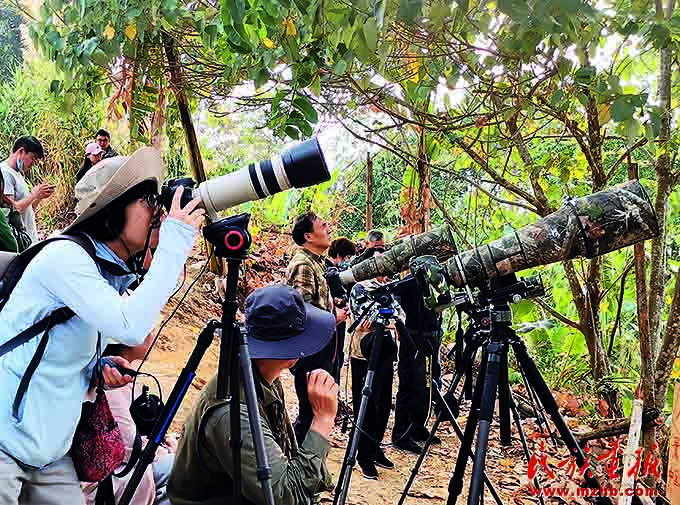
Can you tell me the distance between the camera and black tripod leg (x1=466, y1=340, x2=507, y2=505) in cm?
187

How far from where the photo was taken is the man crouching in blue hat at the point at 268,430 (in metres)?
1.51

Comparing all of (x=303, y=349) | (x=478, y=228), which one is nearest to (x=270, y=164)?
(x=303, y=349)

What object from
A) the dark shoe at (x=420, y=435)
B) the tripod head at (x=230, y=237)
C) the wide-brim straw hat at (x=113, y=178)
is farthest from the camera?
the dark shoe at (x=420, y=435)

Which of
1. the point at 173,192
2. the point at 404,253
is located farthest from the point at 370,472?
the point at 173,192

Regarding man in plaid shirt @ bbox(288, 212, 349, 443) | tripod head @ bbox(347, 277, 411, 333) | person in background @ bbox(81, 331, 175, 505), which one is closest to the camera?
person in background @ bbox(81, 331, 175, 505)

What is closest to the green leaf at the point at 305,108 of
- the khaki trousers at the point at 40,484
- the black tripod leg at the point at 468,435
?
the black tripod leg at the point at 468,435

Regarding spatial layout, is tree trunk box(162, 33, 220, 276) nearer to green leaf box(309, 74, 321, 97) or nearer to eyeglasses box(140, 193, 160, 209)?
green leaf box(309, 74, 321, 97)

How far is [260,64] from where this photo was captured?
2.04 metres

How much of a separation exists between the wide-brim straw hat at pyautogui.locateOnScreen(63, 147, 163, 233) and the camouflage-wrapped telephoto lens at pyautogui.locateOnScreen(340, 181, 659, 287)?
1091 mm

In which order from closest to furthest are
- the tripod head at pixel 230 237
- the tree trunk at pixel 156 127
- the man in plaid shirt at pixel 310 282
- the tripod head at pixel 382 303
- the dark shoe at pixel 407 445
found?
1. the tripod head at pixel 230 237
2. the tripod head at pixel 382 303
3. the man in plaid shirt at pixel 310 282
4. the dark shoe at pixel 407 445
5. the tree trunk at pixel 156 127

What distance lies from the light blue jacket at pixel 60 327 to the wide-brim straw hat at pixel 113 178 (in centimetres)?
13

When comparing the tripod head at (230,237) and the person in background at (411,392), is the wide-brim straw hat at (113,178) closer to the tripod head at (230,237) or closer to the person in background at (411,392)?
→ the tripod head at (230,237)

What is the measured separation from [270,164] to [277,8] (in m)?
0.39

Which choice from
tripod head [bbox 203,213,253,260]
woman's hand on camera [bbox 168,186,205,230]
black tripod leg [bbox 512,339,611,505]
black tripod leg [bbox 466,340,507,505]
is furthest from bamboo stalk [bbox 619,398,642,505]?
woman's hand on camera [bbox 168,186,205,230]
